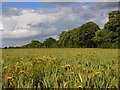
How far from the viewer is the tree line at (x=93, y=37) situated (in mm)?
47125

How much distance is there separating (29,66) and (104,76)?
44.0 inches

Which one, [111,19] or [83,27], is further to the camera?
[83,27]

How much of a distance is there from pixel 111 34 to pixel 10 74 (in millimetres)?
44790

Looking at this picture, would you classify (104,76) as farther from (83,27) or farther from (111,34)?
(83,27)

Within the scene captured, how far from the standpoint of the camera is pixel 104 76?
358cm

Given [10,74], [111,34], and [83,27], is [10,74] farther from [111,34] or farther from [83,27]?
[83,27]

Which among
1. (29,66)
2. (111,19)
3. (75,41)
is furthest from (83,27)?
→ (29,66)

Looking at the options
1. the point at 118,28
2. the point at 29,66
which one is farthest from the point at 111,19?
the point at 29,66

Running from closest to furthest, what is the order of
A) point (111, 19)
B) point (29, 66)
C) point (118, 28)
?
point (29, 66) → point (118, 28) → point (111, 19)

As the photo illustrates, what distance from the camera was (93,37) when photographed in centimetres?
5784

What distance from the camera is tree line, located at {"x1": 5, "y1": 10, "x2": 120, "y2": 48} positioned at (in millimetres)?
47125

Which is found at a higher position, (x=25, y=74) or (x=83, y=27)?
(x=83, y=27)

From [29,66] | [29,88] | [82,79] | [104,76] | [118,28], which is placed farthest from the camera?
[118,28]

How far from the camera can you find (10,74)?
3.60 metres
